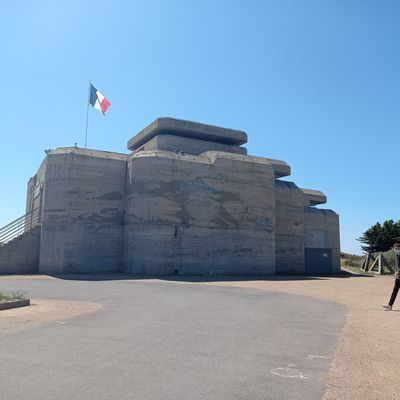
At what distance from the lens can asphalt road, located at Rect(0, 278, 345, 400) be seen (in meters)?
5.24

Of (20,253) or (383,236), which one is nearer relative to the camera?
(20,253)

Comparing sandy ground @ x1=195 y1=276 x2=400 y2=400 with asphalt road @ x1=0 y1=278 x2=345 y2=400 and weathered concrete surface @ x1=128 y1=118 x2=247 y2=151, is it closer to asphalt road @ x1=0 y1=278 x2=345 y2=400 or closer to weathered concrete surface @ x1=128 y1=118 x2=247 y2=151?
asphalt road @ x1=0 y1=278 x2=345 y2=400

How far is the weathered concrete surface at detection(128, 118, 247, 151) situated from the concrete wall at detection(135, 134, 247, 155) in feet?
2.65

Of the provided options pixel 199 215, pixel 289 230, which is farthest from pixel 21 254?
pixel 289 230

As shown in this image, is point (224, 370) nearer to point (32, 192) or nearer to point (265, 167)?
point (265, 167)

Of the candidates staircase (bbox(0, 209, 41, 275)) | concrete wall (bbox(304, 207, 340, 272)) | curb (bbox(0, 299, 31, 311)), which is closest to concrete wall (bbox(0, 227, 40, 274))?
staircase (bbox(0, 209, 41, 275))

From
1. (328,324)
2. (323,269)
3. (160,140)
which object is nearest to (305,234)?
(323,269)

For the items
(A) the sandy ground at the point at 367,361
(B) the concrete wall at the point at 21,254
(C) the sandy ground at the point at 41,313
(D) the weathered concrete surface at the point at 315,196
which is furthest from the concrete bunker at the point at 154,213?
(A) the sandy ground at the point at 367,361

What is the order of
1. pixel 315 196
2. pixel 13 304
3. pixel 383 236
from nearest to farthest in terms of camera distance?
pixel 13 304, pixel 315 196, pixel 383 236

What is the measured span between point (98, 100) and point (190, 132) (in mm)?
8552

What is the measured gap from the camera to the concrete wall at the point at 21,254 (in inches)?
1208

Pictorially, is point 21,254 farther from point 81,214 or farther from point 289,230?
point 289,230

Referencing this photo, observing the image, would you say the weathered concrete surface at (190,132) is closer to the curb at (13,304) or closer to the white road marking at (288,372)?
the curb at (13,304)

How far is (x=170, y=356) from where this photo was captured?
22.8ft
